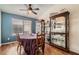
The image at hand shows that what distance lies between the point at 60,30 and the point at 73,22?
299 mm

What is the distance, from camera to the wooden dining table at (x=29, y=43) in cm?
230

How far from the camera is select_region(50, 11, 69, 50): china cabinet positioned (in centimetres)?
229

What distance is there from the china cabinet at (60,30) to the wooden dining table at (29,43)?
370 millimetres

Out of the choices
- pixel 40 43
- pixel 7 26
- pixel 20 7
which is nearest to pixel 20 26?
pixel 7 26

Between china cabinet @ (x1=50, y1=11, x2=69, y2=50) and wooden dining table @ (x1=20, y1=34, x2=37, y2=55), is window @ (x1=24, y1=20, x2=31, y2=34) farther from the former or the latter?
china cabinet @ (x1=50, y1=11, x2=69, y2=50)

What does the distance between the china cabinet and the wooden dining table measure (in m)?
0.37

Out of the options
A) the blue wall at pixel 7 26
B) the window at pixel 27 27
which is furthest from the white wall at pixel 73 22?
the blue wall at pixel 7 26

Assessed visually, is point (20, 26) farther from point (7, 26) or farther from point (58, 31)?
point (58, 31)

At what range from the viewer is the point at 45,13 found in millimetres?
2301

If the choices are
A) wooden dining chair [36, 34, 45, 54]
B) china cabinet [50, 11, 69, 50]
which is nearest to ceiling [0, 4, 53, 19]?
china cabinet [50, 11, 69, 50]

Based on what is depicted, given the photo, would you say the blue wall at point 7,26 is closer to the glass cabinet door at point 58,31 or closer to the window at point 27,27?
the window at point 27,27
